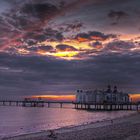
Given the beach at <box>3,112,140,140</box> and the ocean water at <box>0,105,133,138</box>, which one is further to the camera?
A: the ocean water at <box>0,105,133,138</box>

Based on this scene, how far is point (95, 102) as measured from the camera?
194 m

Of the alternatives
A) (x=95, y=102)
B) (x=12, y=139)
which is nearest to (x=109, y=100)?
(x=95, y=102)

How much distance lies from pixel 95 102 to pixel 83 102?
8.47 meters

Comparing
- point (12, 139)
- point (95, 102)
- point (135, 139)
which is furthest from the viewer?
point (95, 102)

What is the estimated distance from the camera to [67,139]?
78.5ft

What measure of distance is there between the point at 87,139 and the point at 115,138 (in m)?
2.09

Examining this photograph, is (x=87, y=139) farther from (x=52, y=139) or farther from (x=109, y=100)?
(x=109, y=100)

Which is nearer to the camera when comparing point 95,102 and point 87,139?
point 87,139

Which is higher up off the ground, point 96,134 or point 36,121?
point 96,134

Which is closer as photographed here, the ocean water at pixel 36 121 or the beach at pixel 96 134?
the beach at pixel 96 134

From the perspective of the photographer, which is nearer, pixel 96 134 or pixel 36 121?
pixel 96 134

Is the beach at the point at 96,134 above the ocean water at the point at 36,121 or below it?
above

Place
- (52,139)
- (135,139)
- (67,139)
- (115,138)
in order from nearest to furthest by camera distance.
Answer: (135,139) → (115,138) → (67,139) → (52,139)

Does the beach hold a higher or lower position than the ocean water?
higher
